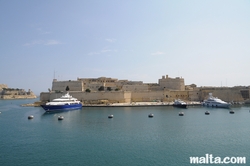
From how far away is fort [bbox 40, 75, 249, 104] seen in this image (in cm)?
2808

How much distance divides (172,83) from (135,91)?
21.0ft

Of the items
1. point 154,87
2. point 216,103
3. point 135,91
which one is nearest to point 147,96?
point 135,91

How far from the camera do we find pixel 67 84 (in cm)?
3098

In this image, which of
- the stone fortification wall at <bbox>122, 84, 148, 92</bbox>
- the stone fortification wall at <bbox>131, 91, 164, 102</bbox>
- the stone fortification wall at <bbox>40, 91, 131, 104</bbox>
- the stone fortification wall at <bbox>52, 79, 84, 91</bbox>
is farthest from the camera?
the stone fortification wall at <bbox>122, 84, 148, 92</bbox>

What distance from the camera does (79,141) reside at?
33.4 feet

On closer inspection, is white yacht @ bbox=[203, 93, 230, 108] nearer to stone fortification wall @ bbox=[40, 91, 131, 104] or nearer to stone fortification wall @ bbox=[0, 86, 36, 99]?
stone fortification wall @ bbox=[40, 91, 131, 104]

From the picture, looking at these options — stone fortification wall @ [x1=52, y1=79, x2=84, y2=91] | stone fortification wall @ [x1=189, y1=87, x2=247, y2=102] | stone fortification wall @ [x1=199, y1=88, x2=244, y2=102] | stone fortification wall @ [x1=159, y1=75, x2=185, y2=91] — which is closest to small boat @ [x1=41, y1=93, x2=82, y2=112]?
stone fortification wall @ [x1=52, y1=79, x2=84, y2=91]

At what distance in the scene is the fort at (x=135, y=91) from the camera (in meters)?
28.1

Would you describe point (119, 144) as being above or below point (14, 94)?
below

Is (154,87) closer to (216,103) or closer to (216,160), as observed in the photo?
(216,103)

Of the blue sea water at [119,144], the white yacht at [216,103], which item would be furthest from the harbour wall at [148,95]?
the blue sea water at [119,144]

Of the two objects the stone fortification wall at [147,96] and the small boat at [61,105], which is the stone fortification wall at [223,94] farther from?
the small boat at [61,105]

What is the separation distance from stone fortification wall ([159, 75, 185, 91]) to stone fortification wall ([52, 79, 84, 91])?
39.9ft

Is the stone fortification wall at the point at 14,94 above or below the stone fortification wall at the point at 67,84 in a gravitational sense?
below
